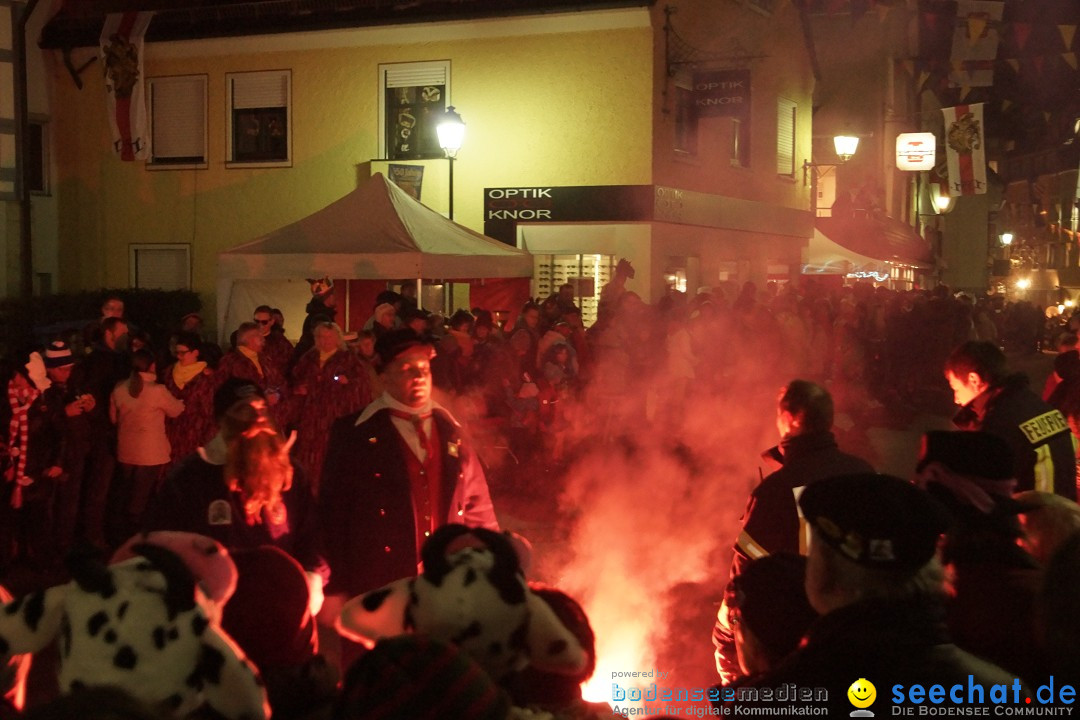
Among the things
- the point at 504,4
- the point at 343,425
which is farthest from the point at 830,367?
the point at 343,425

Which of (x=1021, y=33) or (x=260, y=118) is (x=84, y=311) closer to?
(x=260, y=118)

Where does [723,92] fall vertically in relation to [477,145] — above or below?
above

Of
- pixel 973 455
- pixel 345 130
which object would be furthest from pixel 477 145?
pixel 973 455

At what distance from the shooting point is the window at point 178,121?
68.3 feet

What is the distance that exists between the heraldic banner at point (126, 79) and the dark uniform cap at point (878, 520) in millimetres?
17943

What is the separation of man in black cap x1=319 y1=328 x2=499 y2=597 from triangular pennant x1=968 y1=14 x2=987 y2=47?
75.0 ft

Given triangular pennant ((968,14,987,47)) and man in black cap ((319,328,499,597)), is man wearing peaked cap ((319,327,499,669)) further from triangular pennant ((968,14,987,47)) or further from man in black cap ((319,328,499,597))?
triangular pennant ((968,14,987,47))

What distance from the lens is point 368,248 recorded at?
11.8 m

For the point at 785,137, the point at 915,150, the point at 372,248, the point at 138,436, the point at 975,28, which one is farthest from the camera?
the point at 915,150

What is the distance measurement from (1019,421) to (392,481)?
2870mm

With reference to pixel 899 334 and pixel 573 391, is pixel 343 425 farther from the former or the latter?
pixel 899 334

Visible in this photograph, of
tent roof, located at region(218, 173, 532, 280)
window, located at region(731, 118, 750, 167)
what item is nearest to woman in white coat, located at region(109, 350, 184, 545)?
tent roof, located at region(218, 173, 532, 280)

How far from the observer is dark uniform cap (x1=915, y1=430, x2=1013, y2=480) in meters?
3.52

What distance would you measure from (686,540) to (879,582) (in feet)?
22.0
